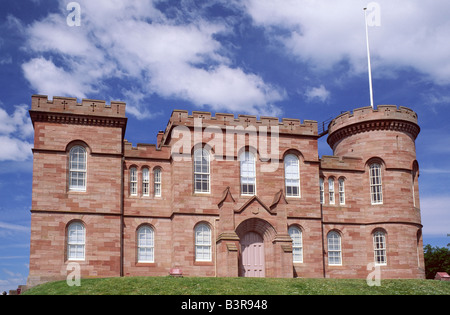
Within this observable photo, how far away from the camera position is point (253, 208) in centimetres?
3503

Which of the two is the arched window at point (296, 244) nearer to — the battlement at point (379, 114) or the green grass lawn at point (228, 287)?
the green grass lawn at point (228, 287)

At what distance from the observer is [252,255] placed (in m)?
35.4

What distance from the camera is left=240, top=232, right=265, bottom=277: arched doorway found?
115 feet

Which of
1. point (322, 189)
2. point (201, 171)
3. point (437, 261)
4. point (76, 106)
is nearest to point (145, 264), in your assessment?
point (201, 171)

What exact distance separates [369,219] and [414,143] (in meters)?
6.38

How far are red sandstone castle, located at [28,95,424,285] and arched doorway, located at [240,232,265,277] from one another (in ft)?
0.20

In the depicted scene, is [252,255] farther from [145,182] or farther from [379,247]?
[379,247]

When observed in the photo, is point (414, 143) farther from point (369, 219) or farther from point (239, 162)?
point (239, 162)

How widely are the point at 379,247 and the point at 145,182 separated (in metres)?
15.4

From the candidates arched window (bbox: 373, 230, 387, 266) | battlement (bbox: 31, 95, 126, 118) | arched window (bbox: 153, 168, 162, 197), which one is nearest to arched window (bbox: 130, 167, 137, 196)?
arched window (bbox: 153, 168, 162, 197)

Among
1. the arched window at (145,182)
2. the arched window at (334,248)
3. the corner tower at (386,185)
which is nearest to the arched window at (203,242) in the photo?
the arched window at (145,182)

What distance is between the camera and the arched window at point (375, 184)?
39.1m
